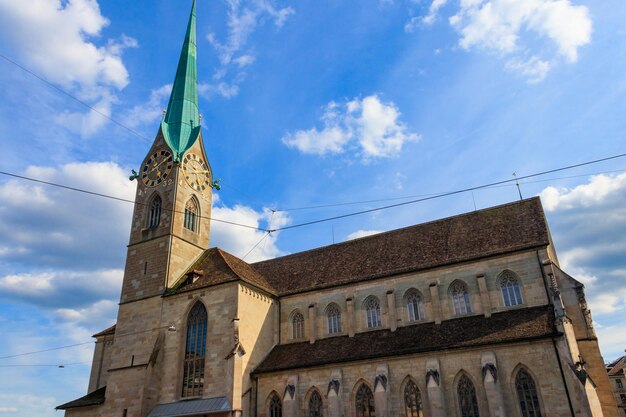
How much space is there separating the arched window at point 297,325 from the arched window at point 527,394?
42.8 feet

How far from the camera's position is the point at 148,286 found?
30.6m

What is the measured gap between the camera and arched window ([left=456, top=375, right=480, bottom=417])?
69.8ft

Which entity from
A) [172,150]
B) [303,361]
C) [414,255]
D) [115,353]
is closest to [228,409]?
[303,361]

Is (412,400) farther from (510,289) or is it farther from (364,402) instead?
(510,289)

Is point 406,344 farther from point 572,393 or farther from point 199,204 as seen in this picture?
point 199,204

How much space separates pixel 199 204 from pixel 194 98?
931 centimetres

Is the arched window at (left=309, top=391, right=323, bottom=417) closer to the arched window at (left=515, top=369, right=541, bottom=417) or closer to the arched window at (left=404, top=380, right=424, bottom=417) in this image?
the arched window at (left=404, top=380, right=424, bottom=417)

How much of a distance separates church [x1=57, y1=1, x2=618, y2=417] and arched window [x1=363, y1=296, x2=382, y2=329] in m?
0.06

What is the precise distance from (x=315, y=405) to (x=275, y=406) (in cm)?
238

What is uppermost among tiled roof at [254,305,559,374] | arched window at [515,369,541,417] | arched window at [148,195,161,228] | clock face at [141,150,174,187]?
clock face at [141,150,174,187]

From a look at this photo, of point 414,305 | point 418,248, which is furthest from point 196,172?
point 414,305

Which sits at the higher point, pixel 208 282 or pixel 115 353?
pixel 208 282

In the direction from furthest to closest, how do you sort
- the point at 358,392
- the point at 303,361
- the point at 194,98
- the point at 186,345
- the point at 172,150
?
the point at 194,98 → the point at 172,150 → the point at 186,345 → the point at 303,361 → the point at 358,392

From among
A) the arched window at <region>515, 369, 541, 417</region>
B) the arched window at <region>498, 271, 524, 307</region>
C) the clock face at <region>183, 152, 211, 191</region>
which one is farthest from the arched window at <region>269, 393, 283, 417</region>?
the clock face at <region>183, 152, 211, 191</region>
